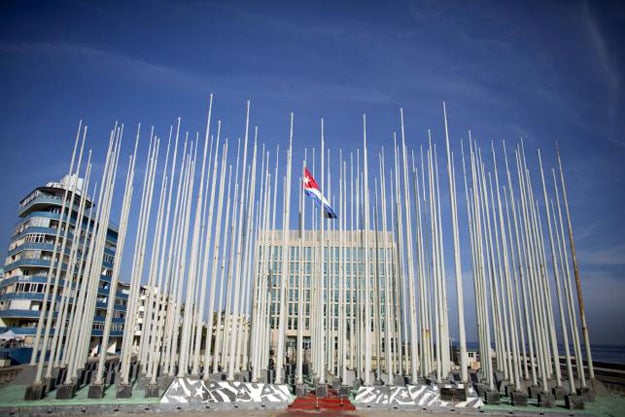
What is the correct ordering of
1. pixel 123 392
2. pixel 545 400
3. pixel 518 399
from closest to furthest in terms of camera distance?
1. pixel 123 392
2. pixel 545 400
3. pixel 518 399

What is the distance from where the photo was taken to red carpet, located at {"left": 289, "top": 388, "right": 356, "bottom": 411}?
15.4m

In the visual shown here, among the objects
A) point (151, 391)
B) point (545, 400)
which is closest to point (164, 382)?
point (151, 391)

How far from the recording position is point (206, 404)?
49.7 feet

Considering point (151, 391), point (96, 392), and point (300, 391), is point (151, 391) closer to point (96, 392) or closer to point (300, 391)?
point (96, 392)

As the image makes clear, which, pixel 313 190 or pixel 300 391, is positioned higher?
pixel 313 190

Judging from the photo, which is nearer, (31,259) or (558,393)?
(558,393)

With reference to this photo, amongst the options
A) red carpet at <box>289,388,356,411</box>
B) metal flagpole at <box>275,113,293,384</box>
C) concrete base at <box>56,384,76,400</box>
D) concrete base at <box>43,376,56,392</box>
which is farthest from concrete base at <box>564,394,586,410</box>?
concrete base at <box>43,376,56,392</box>

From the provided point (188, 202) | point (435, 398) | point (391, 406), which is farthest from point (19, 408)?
point (435, 398)

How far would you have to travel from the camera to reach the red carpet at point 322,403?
1536 cm

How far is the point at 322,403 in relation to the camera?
1605 cm

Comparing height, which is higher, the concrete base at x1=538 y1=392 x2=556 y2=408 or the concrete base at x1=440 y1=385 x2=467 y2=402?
the concrete base at x1=440 y1=385 x2=467 y2=402

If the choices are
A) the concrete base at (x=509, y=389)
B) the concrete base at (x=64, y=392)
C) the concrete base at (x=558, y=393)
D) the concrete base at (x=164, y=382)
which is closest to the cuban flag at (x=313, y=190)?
the concrete base at (x=164, y=382)

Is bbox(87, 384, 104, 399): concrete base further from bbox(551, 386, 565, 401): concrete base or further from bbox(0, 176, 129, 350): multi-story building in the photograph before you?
bbox(0, 176, 129, 350): multi-story building

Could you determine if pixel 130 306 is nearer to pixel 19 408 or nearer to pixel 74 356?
pixel 74 356
